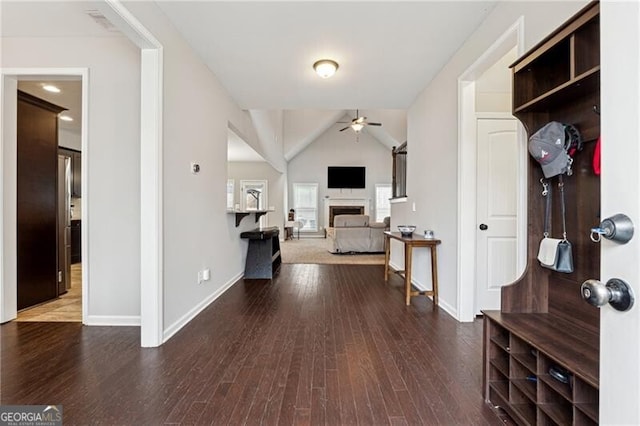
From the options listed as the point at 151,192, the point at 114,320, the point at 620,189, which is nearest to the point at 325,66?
the point at 151,192

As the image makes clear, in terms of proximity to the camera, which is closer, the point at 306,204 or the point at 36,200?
the point at 36,200

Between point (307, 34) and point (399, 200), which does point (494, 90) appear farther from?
point (399, 200)

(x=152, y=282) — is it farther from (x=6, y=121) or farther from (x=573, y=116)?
(x=573, y=116)

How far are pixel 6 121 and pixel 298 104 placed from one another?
3.20 meters

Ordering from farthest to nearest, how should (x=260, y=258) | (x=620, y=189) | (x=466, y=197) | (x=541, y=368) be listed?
(x=260, y=258) < (x=466, y=197) < (x=541, y=368) < (x=620, y=189)

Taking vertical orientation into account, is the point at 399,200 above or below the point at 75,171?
below

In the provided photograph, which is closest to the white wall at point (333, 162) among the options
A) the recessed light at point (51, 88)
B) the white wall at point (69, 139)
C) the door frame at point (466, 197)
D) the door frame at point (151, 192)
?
the white wall at point (69, 139)

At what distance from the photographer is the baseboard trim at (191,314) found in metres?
2.51

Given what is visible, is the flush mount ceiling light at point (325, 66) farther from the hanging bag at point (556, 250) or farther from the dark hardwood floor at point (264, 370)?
the dark hardwood floor at point (264, 370)

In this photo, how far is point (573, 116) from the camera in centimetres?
150

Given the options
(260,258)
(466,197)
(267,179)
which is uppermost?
(267,179)

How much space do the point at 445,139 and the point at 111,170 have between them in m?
3.28

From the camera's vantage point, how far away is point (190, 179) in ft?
9.77

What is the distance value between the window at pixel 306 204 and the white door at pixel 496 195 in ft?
29.8
